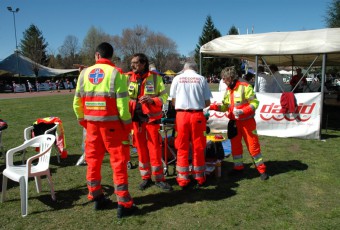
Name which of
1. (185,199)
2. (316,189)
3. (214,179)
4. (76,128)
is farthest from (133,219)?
(76,128)

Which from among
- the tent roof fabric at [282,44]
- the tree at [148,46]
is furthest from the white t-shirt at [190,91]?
the tree at [148,46]

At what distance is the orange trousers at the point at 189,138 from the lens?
172 inches

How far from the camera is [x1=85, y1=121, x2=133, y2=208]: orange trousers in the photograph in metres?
3.61

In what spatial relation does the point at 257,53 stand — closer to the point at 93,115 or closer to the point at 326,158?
the point at 326,158

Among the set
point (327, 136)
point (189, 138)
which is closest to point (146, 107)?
point (189, 138)

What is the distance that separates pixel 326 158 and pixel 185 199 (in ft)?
11.6

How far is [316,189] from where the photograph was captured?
4.59 metres

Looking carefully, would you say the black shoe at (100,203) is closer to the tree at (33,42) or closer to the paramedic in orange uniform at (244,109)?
the paramedic in orange uniform at (244,109)

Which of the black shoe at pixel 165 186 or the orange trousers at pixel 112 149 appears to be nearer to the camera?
the orange trousers at pixel 112 149

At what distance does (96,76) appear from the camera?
3584mm

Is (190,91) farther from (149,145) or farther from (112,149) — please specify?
(112,149)

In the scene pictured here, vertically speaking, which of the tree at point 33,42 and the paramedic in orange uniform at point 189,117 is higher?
the tree at point 33,42

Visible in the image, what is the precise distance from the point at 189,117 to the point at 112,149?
130 cm

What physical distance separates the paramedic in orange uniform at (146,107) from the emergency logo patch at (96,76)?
2.70 feet
